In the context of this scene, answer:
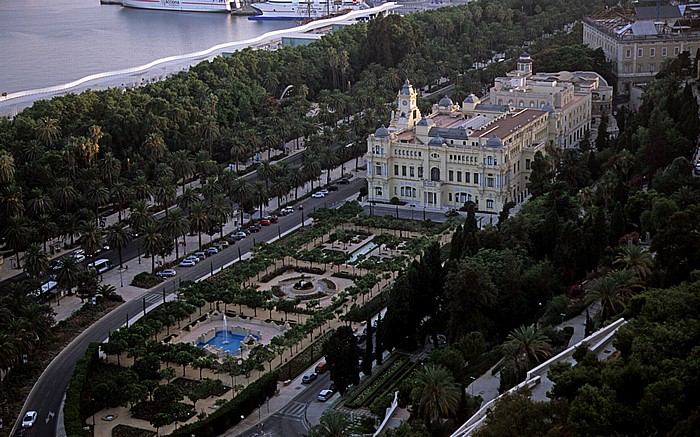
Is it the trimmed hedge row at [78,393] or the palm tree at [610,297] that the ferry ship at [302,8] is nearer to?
the trimmed hedge row at [78,393]

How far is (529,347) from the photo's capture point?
44469 mm

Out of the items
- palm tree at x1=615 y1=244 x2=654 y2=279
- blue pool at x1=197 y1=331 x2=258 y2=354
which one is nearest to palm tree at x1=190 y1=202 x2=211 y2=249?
blue pool at x1=197 y1=331 x2=258 y2=354

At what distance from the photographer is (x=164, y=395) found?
50406 millimetres

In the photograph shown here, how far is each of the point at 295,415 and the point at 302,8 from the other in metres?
140

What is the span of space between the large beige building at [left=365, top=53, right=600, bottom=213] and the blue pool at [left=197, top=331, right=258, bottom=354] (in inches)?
987

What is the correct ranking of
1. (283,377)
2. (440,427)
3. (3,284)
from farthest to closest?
(3,284)
(283,377)
(440,427)

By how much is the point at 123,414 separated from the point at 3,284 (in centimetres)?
1935

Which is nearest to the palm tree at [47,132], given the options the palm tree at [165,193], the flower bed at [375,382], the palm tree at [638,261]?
the palm tree at [165,193]

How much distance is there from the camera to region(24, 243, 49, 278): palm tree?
62594 mm

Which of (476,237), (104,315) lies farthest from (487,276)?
(104,315)

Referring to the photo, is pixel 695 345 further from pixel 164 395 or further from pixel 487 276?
pixel 164 395

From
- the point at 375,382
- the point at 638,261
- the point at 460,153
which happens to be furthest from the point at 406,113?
the point at 638,261

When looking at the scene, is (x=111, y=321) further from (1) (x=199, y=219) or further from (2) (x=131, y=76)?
(2) (x=131, y=76)

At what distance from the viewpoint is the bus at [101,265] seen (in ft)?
222
